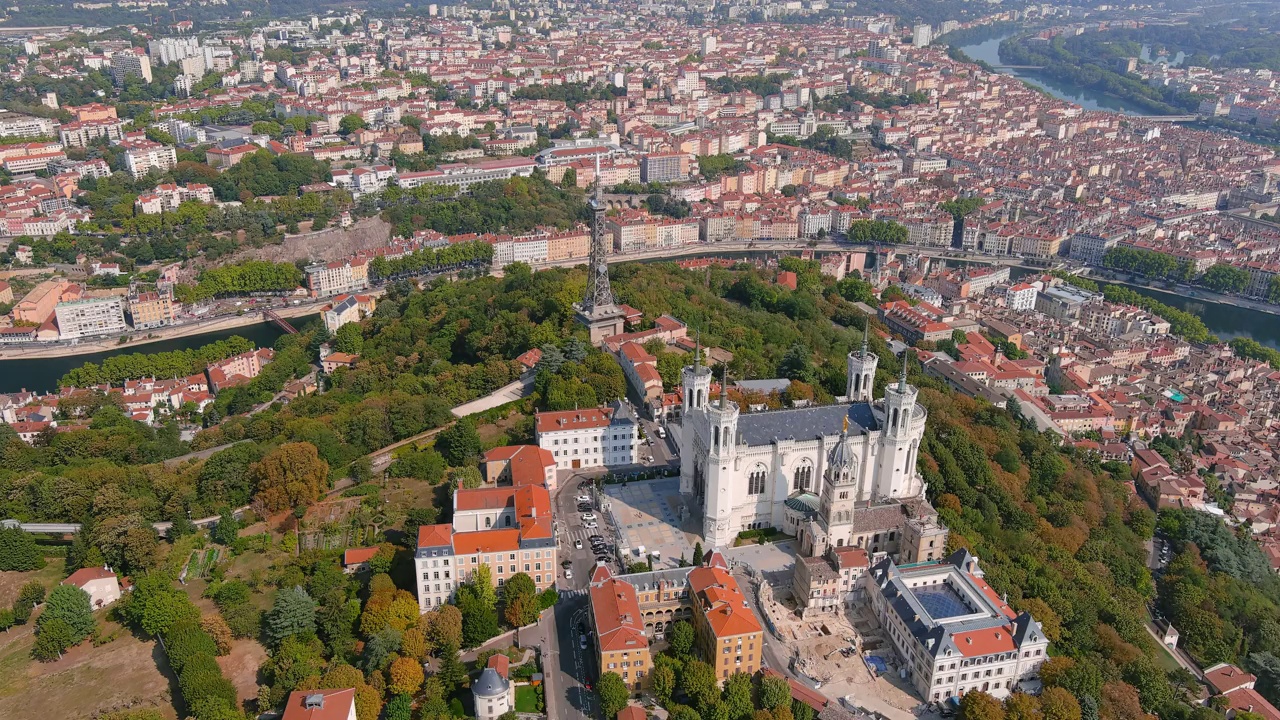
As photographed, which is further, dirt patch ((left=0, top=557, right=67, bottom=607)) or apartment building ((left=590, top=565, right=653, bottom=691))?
dirt patch ((left=0, top=557, right=67, bottom=607))

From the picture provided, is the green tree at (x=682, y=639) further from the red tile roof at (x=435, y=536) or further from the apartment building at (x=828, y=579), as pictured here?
the red tile roof at (x=435, y=536)

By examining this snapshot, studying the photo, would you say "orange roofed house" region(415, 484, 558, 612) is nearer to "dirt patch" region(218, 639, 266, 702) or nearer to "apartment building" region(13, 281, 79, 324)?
"dirt patch" region(218, 639, 266, 702)

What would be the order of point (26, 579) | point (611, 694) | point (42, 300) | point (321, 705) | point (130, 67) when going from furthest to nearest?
point (130, 67), point (42, 300), point (26, 579), point (611, 694), point (321, 705)

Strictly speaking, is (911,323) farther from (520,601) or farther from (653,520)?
(520,601)

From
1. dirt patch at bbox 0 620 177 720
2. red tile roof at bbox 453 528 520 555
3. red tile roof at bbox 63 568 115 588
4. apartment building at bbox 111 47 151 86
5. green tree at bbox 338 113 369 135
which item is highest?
apartment building at bbox 111 47 151 86

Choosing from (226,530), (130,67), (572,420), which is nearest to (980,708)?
(572,420)

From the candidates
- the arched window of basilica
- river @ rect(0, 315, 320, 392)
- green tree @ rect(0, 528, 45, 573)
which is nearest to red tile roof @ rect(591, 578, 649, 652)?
the arched window of basilica
